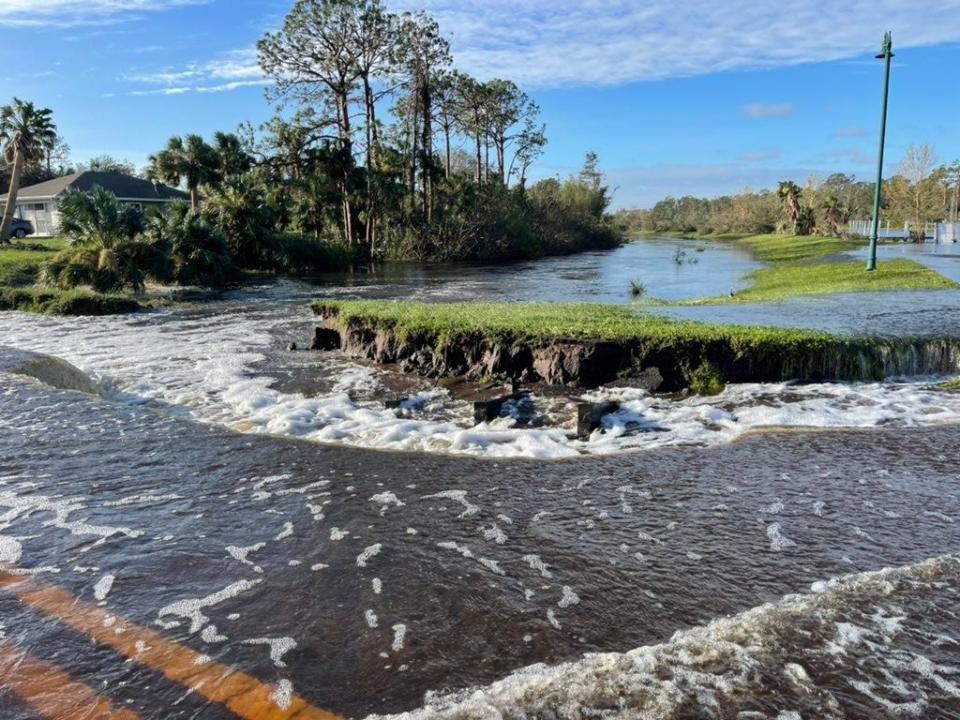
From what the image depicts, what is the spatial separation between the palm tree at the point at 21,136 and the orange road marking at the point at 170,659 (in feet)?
141

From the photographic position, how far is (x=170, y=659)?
3.48 metres

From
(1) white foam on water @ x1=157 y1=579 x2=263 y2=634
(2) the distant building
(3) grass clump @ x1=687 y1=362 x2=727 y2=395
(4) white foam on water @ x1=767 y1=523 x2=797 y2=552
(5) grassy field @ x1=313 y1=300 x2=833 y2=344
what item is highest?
(2) the distant building

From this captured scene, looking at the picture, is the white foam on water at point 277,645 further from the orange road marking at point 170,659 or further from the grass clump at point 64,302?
the grass clump at point 64,302

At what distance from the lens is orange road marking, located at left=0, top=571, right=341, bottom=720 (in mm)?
3105

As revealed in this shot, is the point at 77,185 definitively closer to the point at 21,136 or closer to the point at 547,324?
the point at 21,136

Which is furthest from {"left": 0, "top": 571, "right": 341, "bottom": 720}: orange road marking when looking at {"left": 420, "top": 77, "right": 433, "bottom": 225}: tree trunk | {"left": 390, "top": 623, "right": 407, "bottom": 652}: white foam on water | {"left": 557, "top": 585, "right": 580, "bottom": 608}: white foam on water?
{"left": 420, "top": 77, "right": 433, "bottom": 225}: tree trunk

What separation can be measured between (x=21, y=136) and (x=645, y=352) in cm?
4289

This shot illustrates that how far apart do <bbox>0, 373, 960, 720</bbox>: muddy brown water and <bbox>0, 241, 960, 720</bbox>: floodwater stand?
2 centimetres

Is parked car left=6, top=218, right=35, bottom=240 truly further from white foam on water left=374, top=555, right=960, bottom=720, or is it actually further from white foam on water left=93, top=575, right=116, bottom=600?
white foam on water left=374, top=555, right=960, bottom=720

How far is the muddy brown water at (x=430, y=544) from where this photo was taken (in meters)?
3.50

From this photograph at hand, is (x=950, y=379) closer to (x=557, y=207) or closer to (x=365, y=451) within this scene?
(x=365, y=451)

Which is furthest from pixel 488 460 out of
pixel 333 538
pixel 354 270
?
pixel 354 270

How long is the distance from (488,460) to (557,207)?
57143mm

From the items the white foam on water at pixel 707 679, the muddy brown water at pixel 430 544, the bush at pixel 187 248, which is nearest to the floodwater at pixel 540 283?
the bush at pixel 187 248
